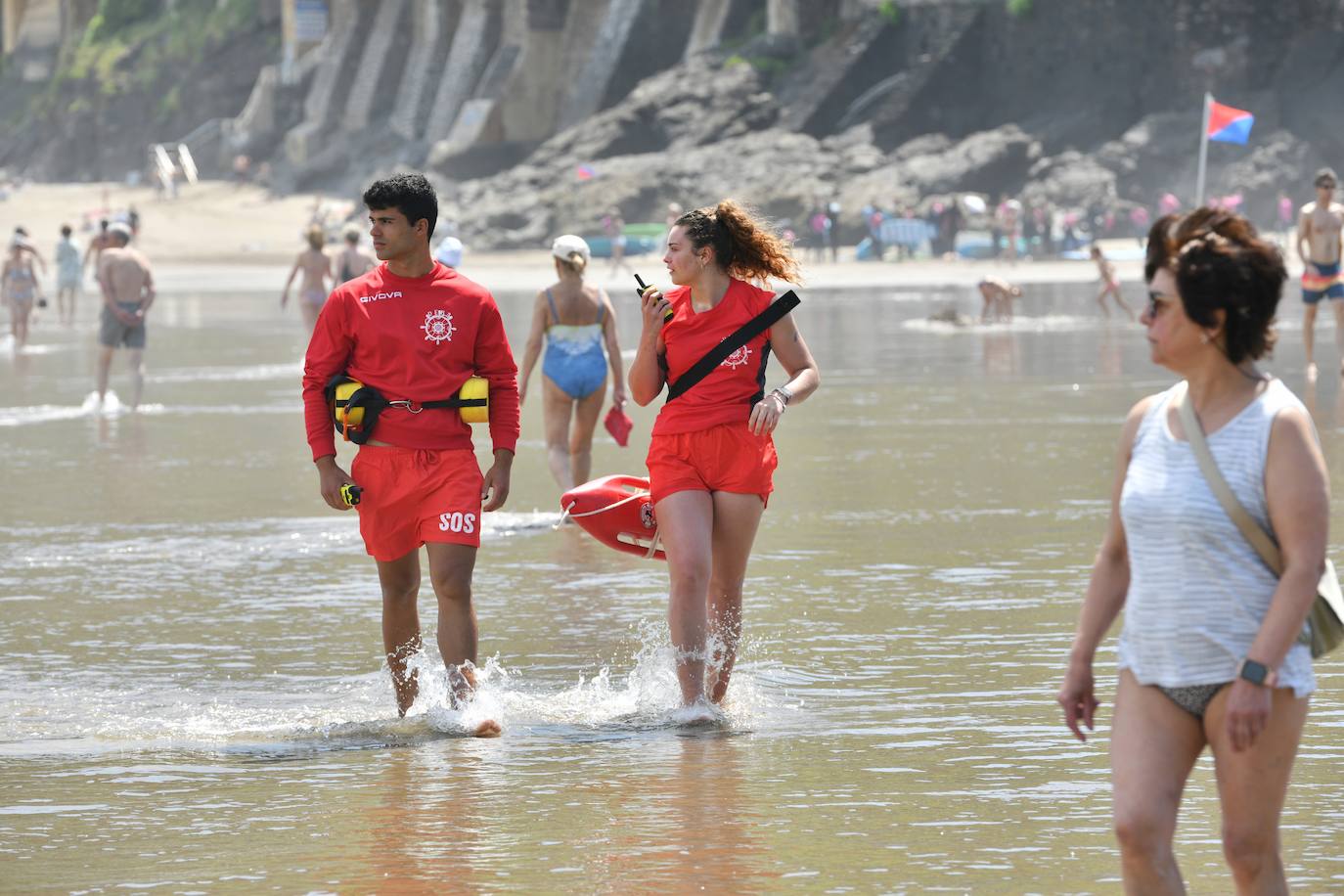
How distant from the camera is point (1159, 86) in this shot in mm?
58656

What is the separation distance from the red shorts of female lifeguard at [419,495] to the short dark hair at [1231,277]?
3016mm

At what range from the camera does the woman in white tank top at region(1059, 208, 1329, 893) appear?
3.79m

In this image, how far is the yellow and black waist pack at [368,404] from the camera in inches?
257

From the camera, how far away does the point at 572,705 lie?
7.14 metres

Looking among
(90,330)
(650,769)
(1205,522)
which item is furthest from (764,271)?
(90,330)

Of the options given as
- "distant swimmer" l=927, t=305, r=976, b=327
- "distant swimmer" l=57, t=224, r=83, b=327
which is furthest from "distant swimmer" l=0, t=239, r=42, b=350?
"distant swimmer" l=927, t=305, r=976, b=327

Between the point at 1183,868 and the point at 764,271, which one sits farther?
the point at 764,271

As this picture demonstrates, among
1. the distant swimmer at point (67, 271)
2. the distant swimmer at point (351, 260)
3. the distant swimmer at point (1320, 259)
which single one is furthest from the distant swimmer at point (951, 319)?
the distant swimmer at point (67, 271)

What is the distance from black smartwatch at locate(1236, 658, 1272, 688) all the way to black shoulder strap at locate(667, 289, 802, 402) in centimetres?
314

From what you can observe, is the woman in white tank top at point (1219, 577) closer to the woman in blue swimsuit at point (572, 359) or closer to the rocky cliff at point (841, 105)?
the woman in blue swimsuit at point (572, 359)

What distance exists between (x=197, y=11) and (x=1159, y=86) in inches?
2016

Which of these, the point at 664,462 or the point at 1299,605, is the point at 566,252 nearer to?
the point at 664,462

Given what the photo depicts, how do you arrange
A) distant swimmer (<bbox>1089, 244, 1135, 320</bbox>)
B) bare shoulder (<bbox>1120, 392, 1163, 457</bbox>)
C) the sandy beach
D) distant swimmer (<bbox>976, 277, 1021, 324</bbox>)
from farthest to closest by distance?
the sandy beach → distant swimmer (<bbox>1089, 244, 1135, 320</bbox>) → distant swimmer (<bbox>976, 277, 1021, 324</bbox>) → bare shoulder (<bbox>1120, 392, 1163, 457</bbox>)

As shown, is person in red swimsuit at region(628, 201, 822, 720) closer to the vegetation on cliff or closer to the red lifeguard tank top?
the red lifeguard tank top
